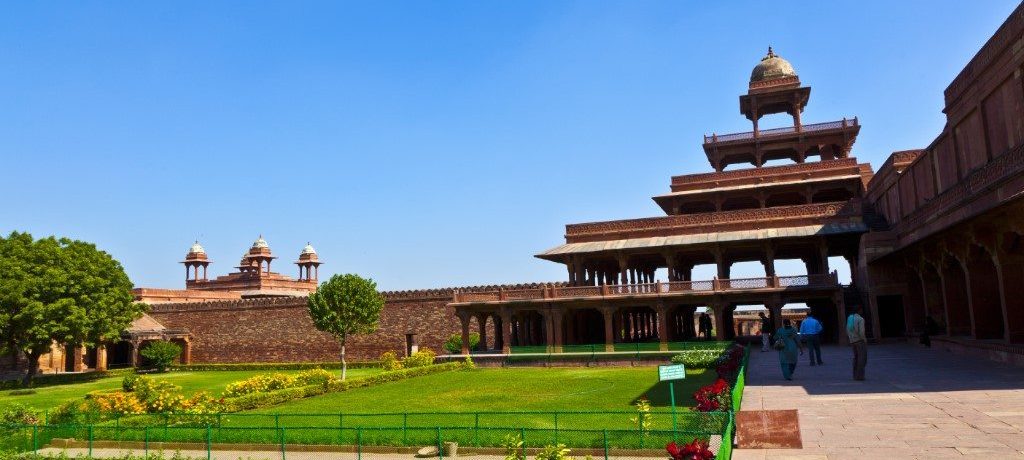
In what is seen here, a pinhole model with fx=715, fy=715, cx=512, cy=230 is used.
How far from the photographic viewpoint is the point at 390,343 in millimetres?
47125

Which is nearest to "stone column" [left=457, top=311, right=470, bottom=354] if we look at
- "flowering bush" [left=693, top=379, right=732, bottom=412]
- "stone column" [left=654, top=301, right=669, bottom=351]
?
"stone column" [left=654, top=301, right=669, bottom=351]

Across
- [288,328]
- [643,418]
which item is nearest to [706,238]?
[643,418]

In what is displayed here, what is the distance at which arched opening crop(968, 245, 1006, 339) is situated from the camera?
838 inches

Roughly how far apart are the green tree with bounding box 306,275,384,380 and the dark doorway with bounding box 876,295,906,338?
79.4ft

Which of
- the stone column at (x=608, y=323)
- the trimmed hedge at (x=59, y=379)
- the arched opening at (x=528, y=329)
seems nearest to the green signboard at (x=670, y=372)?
the stone column at (x=608, y=323)

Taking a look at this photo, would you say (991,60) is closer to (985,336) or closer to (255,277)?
(985,336)

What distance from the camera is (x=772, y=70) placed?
43.8 metres

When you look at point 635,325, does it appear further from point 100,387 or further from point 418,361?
point 100,387

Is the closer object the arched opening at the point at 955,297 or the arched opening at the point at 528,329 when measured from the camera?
the arched opening at the point at 955,297

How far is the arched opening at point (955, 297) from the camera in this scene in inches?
920

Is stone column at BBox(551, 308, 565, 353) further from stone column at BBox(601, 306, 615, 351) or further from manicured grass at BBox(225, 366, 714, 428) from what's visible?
manicured grass at BBox(225, 366, 714, 428)

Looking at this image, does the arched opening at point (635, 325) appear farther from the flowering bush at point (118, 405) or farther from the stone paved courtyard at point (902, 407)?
the flowering bush at point (118, 405)

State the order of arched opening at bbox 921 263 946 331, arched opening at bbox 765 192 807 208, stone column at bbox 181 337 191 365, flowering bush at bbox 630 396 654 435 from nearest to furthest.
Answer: flowering bush at bbox 630 396 654 435, arched opening at bbox 921 263 946 331, arched opening at bbox 765 192 807 208, stone column at bbox 181 337 191 365

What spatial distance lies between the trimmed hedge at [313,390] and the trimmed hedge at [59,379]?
2043 cm
